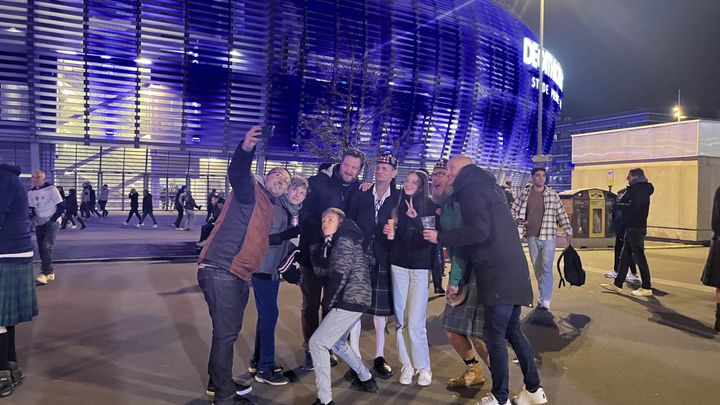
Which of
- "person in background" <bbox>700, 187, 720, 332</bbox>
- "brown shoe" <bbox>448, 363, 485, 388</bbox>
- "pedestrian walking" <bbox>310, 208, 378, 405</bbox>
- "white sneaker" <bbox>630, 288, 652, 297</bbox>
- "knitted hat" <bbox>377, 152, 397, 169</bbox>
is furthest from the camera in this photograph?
"white sneaker" <bbox>630, 288, 652, 297</bbox>

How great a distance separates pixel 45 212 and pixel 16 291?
188 inches

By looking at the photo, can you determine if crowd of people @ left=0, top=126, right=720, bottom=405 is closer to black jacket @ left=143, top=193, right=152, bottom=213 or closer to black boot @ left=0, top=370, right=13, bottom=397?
black boot @ left=0, top=370, right=13, bottom=397

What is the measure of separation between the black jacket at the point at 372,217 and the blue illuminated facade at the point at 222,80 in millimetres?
12241

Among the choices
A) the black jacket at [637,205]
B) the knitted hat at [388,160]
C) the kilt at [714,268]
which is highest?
the knitted hat at [388,160]

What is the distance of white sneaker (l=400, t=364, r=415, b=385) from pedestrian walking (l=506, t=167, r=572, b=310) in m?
3.42

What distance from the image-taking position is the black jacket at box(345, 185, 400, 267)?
14.8 ft

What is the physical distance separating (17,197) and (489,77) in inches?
1148

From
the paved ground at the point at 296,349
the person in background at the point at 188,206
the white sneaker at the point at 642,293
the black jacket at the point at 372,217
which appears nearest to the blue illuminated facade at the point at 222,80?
the person in background at the point at 188,206

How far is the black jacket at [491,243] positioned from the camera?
362 cm

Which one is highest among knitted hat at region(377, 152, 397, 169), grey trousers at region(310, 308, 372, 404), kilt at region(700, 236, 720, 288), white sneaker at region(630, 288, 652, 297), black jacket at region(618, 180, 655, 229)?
knitted hat at region(377, 152, 397, 169)

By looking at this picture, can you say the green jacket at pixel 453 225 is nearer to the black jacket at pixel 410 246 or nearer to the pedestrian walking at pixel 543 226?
the black jacket at pixel 410 246

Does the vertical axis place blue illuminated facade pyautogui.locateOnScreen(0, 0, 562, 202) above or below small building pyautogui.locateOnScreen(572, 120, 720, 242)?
above

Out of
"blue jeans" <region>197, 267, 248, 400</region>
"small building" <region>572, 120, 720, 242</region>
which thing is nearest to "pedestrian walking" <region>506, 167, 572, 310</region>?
"blue jeans" <region>197, 267, 248, 400</region>

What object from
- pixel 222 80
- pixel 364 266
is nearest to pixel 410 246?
pixel 364 266
